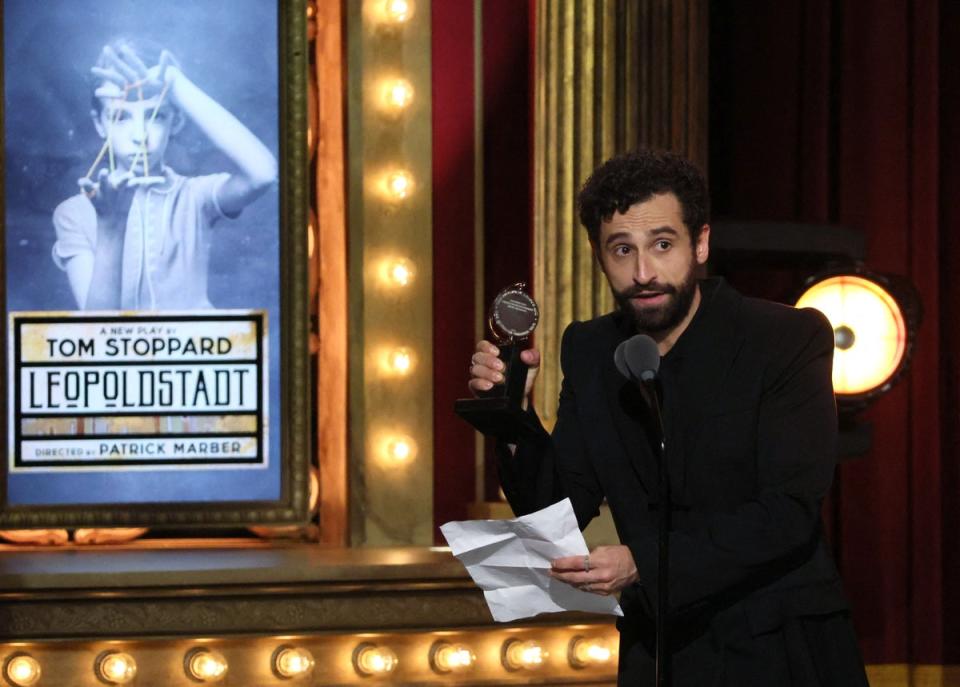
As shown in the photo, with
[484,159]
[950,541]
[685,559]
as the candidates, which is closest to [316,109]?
[484,159]

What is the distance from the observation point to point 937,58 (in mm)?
3701

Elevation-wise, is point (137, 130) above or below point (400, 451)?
above

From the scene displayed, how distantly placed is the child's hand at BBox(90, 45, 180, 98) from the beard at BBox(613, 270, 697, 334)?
2.20 metres

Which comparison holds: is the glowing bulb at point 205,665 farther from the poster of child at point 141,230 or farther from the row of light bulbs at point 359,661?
the poster of child at point 141,230

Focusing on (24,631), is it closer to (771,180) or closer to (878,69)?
(771,180)

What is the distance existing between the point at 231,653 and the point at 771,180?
1957 millimetres

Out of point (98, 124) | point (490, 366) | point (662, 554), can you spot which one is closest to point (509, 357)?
point (490, 366)

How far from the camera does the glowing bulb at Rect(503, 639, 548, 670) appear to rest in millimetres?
3135

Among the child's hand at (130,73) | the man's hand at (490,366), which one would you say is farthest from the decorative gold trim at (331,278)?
the man's hand at (490,366)

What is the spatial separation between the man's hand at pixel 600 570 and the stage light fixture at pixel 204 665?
1.62 m

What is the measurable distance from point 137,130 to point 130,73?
0.50ft

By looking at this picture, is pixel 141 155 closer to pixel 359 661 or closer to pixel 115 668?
pixel 115 668

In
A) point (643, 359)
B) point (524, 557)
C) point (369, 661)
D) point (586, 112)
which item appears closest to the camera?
point (643, 359)

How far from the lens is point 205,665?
3014 mm
